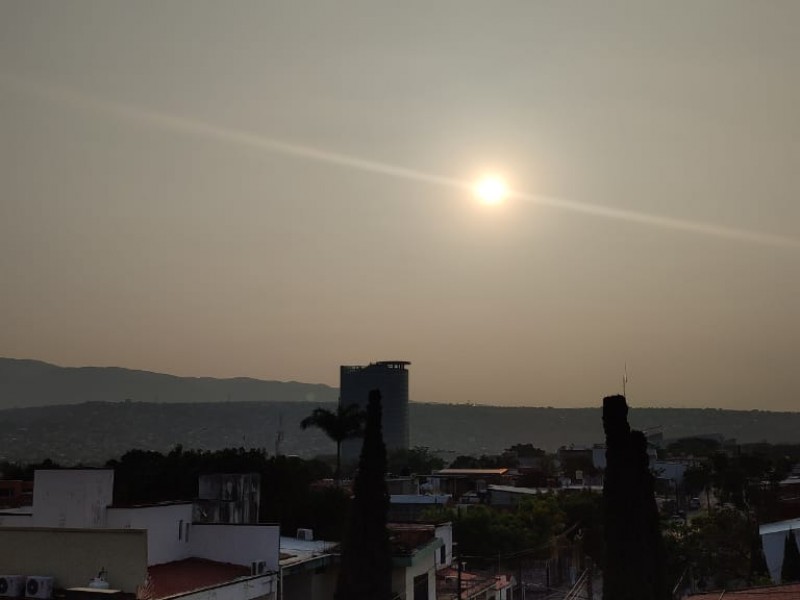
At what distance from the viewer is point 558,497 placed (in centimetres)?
7306

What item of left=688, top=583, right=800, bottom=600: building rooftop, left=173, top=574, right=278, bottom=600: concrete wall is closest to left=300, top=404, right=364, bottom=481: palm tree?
left=688, top=583, right=800, bottom=600: building rooftop

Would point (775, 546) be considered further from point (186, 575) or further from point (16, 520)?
point (16, 520)

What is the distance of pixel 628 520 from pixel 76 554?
15438 millimetres

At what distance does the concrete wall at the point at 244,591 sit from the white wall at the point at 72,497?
4.28m

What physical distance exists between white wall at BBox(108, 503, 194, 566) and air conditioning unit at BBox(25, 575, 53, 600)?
12.4 feet

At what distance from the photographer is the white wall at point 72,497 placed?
76.8 ft

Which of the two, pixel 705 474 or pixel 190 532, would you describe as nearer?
pixel 190 532

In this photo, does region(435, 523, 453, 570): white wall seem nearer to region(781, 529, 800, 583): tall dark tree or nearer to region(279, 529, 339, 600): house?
region(279, 529, 339, 600): house

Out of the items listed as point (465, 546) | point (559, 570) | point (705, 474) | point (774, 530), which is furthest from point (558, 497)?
point (705, 474)

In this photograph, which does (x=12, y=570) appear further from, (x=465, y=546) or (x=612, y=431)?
(x=465, y=546)

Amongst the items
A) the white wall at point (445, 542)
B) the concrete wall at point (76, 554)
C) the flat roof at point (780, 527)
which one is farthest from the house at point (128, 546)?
the flat roof at point (780, 527)

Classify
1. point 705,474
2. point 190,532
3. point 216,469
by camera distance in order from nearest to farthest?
1. point 190,532
2. point 216,469
3. point 705,474

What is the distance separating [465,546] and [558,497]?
19.8 meters

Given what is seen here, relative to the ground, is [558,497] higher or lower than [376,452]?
lower
